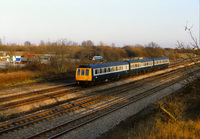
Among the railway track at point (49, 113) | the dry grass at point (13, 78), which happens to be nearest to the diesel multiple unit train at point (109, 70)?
the railway track at point (49, 113)

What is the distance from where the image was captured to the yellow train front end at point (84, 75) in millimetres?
20047

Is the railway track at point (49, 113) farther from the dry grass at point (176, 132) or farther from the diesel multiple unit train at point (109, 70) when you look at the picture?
the dry grass at point (176, 132)

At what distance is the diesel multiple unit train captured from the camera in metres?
20.2

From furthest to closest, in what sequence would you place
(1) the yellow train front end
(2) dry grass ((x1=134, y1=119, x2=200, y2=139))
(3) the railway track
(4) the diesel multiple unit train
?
(4) the diesel multiple unit train → (1) the yellow train front end → (3) the railway track → (2) dry grass ((x1=134, y1=119, x2=200, y2=139))

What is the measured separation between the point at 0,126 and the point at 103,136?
562 cm

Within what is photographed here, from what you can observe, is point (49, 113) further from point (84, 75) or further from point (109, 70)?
point (109, 70)

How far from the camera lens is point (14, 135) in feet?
28.9

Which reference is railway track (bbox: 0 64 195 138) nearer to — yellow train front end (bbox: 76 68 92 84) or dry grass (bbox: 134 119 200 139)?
yellow train front end (bbox: 76 68 92 84)

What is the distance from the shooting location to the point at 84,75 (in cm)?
2025

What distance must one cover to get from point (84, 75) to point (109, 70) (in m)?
4.07

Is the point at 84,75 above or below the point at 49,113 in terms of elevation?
above

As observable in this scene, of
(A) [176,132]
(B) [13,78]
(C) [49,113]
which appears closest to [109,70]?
(C) [49,113]

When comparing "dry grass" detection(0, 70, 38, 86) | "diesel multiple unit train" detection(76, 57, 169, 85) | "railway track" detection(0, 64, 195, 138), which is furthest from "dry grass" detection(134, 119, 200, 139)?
"dry grass" detection(0, 70, 38, 86)

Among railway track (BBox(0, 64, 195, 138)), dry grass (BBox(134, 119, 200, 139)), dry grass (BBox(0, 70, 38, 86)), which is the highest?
dry grass (BBox(0, 70, 38, 86))
